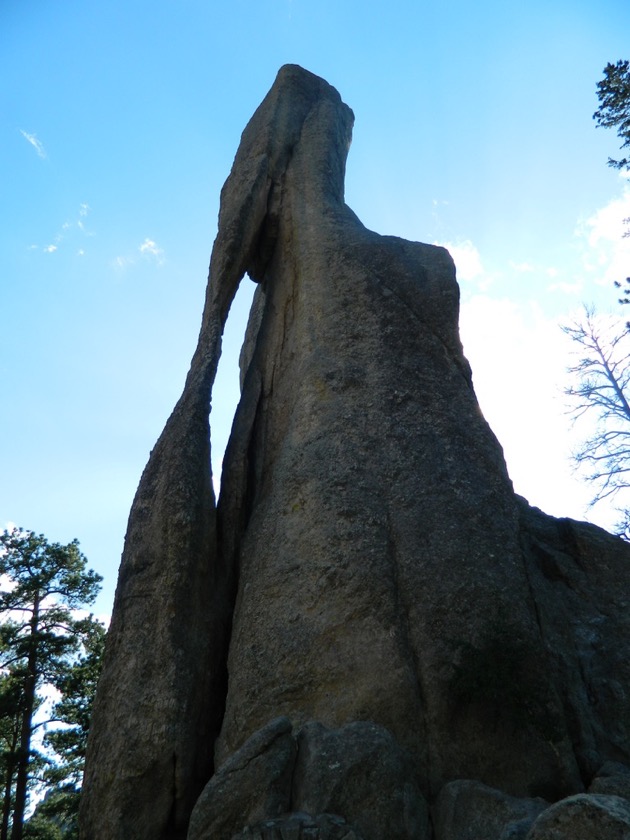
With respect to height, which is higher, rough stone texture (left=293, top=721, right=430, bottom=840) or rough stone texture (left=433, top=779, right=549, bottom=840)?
rough stone texture (left=293, top=721, right=430, bottom=840)

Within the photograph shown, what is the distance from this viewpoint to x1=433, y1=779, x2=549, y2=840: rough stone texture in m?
4.68

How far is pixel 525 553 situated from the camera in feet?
23.9

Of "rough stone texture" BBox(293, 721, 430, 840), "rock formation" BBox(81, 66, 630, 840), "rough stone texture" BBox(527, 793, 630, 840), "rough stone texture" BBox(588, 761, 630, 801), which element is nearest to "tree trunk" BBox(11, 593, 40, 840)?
"rock formation" BBox(81, 66, 630, 840)

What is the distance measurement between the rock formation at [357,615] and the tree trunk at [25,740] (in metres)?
12.5

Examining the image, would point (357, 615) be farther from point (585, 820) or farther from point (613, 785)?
point (585, 820)

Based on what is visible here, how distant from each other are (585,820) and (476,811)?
143cm

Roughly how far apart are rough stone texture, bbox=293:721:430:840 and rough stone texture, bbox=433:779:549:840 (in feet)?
0.47

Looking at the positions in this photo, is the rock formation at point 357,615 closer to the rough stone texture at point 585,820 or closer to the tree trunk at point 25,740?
the rough stone texture at point 585,820

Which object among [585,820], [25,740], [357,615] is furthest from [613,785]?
[25,740]

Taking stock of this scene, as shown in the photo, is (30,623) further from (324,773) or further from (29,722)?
(324,773)

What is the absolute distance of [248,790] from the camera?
5129mm

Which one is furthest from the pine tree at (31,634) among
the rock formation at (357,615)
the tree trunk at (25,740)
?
the rock formation at (357,615)

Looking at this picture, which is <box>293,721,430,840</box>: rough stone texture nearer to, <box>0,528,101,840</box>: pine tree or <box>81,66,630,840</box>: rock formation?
<box>81,66,630,840</box>: rock formation

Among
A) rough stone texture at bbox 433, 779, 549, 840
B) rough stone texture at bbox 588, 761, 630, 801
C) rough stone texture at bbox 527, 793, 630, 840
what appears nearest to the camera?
rough stone texture at bbox 527, 793, 630, 840
